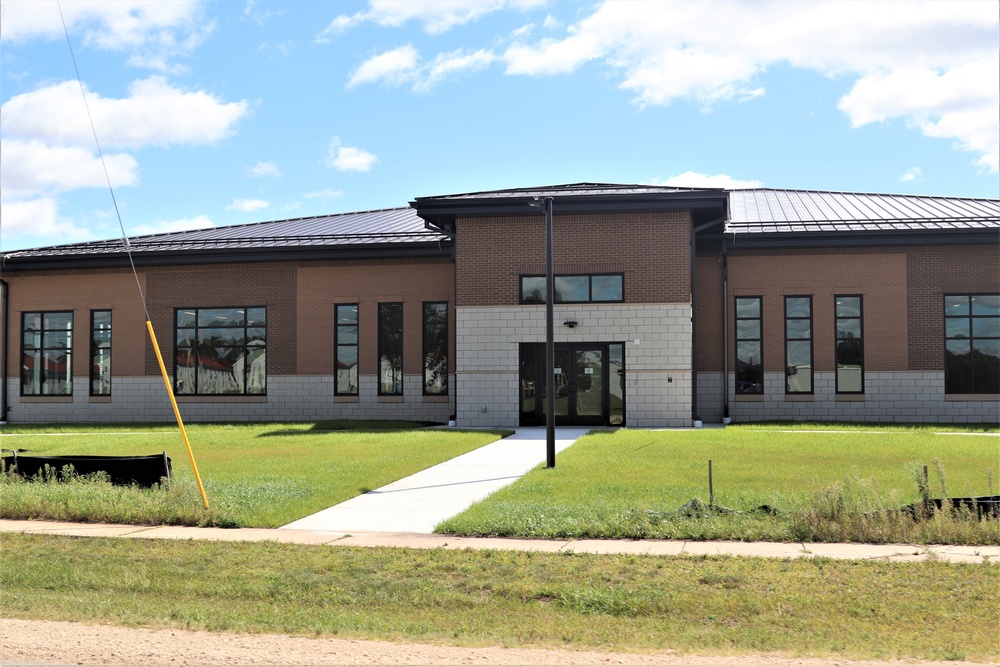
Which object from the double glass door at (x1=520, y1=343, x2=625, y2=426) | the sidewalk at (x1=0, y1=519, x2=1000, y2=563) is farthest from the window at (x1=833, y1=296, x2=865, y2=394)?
the sidewalk at (x1=0, y1=519, x2=1000, y2=563)

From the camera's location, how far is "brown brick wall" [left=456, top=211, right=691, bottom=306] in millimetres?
24969

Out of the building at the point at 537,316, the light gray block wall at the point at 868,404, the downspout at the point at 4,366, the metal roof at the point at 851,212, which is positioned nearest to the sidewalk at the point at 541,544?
the building at the point at 537,316

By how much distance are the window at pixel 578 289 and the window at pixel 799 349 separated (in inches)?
231

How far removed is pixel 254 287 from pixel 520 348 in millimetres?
9681

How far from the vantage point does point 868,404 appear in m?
27.2

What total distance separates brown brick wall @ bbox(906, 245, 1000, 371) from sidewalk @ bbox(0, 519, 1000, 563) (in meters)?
19.3

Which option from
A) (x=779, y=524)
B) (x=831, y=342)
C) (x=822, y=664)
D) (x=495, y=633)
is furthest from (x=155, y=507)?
(x=831, y=342)

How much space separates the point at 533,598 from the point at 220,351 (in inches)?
968

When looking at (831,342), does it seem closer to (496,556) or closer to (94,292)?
(496,556)

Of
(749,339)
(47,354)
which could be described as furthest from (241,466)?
(47,354)

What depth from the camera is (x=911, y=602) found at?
7191mm

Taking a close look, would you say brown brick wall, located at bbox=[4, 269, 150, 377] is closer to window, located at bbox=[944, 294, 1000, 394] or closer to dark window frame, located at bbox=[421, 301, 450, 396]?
dark window frame, located at bbox=[421, 301, 450, 396]

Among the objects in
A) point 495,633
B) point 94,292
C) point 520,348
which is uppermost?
point 94,292

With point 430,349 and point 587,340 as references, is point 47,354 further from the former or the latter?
point 587,340
